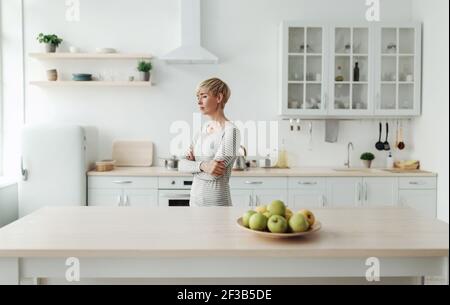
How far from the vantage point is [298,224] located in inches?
64.6

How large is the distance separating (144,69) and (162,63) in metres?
0.28

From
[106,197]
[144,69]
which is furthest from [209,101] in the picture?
[144,69]

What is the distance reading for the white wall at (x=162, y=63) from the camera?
15.2ft

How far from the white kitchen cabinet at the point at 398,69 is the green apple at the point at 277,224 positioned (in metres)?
3.10

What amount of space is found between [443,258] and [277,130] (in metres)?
3.18

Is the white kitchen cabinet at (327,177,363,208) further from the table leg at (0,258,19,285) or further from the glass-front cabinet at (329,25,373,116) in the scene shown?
the table leg at (0,258,19,285)

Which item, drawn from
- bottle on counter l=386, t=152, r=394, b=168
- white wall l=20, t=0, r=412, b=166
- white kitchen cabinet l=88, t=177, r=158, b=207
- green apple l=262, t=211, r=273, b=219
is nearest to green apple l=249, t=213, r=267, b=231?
green apple l=262, t=211, r=273, b=219

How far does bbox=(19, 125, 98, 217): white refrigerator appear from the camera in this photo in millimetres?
4023

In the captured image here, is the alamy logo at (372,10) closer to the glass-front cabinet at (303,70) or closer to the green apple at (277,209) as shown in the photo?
the glass-front cabinet at (303,70)

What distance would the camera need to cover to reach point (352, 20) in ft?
14.4

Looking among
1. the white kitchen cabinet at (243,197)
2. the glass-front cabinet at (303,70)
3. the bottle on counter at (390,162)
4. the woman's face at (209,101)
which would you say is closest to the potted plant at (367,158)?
the bottle on counter at (390,162)

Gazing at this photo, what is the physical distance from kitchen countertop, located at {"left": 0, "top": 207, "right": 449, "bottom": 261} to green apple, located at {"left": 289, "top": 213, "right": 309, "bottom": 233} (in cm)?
5

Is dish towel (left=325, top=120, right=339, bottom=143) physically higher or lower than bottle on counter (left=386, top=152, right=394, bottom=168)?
higher
